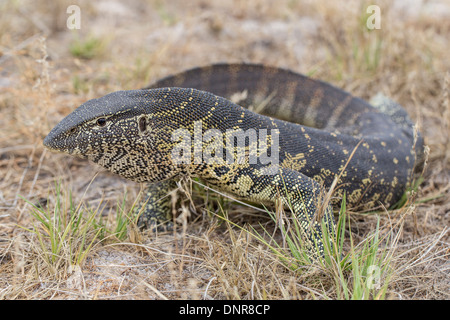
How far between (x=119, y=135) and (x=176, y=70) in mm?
3849

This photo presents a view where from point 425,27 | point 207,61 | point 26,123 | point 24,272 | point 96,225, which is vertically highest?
point 425,27

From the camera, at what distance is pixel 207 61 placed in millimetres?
7492

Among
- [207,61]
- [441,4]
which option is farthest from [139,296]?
[441,4]

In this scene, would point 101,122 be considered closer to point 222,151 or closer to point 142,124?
point 142,124

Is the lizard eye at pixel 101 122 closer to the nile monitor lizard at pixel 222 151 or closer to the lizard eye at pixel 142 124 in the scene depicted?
the nile monitor lizard at pixel 222 151

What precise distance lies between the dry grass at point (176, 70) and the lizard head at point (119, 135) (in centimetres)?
36

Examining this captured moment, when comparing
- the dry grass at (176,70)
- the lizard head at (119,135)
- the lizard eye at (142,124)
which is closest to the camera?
the dry grass at (176,70)

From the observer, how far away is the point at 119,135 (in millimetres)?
3467

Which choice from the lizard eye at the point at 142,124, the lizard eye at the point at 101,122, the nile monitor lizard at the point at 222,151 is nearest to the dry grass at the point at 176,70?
the nile monitor lizard at the point at 222,151

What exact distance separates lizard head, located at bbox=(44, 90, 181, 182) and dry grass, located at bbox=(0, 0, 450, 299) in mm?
356

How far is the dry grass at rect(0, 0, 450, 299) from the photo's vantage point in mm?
3143

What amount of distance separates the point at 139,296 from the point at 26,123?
9.96 ft

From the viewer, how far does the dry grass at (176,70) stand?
10.3ft
